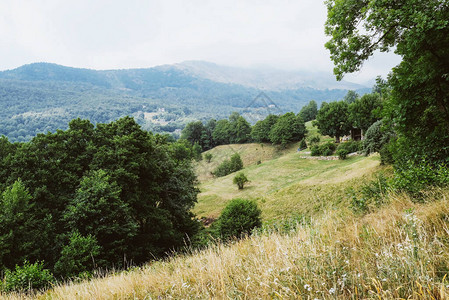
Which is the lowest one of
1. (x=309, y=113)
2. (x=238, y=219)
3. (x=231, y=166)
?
(x=231, y=166)

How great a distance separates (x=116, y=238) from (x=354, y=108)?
1869 inches

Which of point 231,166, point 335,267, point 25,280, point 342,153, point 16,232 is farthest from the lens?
point 231,166

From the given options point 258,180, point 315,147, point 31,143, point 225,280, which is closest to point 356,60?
point 225,280

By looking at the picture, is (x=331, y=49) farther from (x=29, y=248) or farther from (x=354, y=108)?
(x=354, y=108)

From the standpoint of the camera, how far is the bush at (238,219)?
1344 centimetres

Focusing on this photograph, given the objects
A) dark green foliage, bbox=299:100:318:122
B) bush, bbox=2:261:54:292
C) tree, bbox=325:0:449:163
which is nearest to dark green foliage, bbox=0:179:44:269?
bush, bbox=2:261:54:292

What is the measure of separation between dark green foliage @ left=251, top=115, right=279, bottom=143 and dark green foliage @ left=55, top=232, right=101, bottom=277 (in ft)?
206

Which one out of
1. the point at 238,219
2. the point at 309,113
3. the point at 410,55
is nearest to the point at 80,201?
the point at 238,219

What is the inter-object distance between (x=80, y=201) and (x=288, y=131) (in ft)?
191

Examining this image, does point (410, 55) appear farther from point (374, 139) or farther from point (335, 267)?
point (374, 139)

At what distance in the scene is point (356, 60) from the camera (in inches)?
377

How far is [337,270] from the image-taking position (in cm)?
276

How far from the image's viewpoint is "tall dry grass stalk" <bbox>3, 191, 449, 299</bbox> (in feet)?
7.43

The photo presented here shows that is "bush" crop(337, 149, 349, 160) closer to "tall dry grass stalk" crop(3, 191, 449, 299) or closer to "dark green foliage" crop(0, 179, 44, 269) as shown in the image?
"tall dry grass stalk" crop(3, 191, 449, 299)
